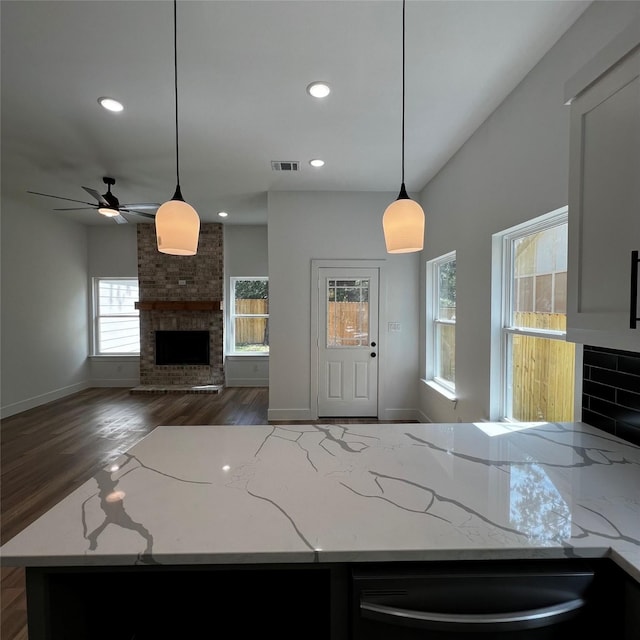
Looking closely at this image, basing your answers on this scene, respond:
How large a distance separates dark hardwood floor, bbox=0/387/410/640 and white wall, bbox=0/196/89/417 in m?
0.36

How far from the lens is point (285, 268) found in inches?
166

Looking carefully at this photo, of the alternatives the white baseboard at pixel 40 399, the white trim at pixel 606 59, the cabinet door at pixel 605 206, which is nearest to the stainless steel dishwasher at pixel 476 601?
the cabinet door at pixel 605 206

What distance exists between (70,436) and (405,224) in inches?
171

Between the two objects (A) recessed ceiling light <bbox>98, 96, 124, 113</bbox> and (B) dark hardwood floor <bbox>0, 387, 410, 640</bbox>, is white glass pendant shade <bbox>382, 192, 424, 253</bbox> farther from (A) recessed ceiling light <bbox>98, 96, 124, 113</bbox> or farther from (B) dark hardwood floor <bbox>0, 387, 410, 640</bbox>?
(B) dark hardwood floor <bbox>0, 387, 410, 640</bbox>

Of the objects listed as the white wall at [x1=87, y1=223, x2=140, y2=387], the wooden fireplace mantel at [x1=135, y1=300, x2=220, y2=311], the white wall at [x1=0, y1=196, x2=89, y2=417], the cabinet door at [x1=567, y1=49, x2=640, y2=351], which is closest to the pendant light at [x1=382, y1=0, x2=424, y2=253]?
the cabinet door at [x1=567, y1=49, x2=640, y2=351]

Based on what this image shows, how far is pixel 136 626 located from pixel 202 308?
17.0 ft

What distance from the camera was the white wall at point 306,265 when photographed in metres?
4.22

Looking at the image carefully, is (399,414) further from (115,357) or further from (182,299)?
(115,357)

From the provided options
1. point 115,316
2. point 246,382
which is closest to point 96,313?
point 115,316

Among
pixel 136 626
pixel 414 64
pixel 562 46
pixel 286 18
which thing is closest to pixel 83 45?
pixel 286 18

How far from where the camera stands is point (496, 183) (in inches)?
97.3

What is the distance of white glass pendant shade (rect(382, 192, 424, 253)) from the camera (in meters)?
1.53

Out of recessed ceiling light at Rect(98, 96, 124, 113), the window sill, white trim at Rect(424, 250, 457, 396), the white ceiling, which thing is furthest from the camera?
white trim at Rect(424, 250, 457, 396)

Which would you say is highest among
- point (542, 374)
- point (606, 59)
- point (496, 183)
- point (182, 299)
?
point (496, 183)
